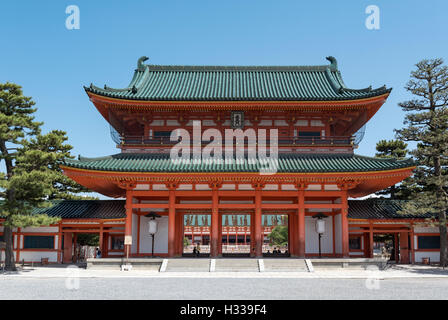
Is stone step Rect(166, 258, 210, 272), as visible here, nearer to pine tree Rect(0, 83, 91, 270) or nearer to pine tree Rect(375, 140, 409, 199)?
pine tree Rect(0, 83, 91, 270)

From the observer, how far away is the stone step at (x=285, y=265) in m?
22.8

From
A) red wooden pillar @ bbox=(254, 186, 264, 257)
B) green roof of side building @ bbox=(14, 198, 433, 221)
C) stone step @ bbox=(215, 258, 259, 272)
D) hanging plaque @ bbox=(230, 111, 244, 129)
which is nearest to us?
stone step @ bbox=(215, 258, 259, 272)

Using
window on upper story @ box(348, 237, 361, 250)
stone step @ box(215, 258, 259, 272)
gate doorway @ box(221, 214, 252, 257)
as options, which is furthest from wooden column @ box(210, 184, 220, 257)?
gate doorway @ box(221, 214, 252, 257)

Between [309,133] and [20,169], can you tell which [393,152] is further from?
[20,169]

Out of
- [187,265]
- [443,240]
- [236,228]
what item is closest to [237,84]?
[187,265]

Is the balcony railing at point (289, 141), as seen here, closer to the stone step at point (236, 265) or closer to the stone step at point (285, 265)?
the stone step at point (285, 265)

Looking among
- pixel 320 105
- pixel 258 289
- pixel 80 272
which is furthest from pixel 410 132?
pixel 80 272

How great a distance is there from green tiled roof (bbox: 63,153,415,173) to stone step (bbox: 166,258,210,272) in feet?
17.0

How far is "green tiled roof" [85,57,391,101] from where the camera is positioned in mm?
25984

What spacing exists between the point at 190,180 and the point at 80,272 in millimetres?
7903

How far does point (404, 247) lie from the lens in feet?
93.4

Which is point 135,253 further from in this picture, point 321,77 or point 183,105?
point 321,77

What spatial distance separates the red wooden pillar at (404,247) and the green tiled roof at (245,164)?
280 inches
